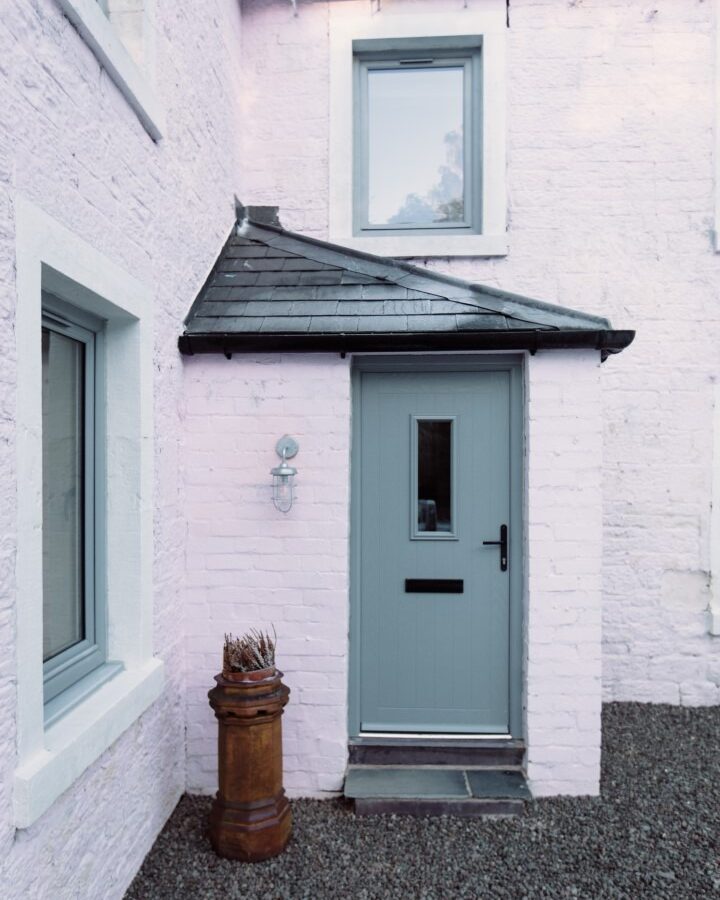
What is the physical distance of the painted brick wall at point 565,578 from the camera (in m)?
3.81

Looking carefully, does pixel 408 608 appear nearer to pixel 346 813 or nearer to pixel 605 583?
pixel 346 813

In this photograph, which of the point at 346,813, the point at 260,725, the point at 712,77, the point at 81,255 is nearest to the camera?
the point at 81,255

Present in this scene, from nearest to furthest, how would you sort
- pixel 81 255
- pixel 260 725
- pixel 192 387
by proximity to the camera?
pixel 81 255 → pixel 260 725 → pixel 192 387

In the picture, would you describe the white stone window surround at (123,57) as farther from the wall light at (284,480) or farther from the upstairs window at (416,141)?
the upstairs window at (416,141)

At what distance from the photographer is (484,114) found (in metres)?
5.13

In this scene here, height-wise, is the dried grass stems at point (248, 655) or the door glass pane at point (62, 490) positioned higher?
the door glass pane at point (62, 490)

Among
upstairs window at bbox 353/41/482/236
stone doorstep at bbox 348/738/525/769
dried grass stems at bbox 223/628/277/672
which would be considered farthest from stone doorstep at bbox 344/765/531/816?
upstairs window at bbox 353/41/482/236

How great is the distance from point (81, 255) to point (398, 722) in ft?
10.2

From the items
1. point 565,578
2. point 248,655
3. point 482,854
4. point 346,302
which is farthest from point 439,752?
point 346,302

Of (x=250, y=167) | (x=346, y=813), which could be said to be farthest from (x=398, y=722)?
(x=250, y=167)

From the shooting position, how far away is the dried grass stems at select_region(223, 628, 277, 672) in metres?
3.41

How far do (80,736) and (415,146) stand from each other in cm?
474

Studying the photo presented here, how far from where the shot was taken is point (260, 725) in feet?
10.9

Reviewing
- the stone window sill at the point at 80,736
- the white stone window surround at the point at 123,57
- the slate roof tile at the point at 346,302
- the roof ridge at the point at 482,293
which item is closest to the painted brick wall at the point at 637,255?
the roof ridge at the point at 482,293
